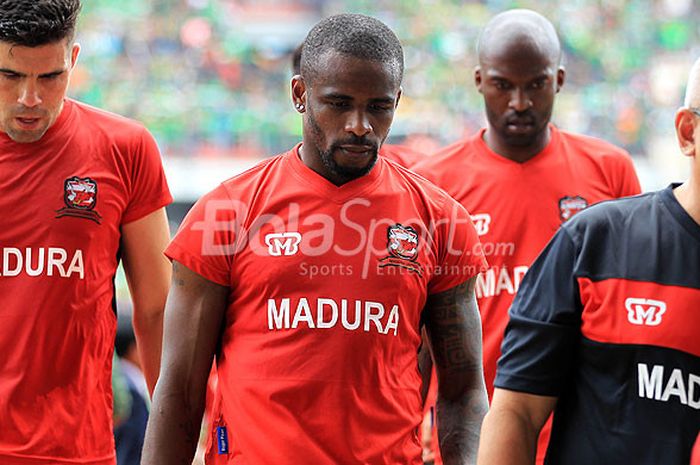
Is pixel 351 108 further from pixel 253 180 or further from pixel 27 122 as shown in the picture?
pixel 27 122

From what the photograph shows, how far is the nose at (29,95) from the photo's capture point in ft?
11.1

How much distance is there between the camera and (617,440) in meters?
2.31

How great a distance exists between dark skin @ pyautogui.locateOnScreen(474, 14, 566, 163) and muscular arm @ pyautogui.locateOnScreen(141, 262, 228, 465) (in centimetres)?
193

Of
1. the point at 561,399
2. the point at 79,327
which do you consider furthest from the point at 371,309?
the point at 79,327

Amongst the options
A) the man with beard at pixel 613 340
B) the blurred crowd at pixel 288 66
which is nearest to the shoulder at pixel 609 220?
the man with beard at pixel 613 340

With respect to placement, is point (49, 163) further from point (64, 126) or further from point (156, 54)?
point (156, 54)

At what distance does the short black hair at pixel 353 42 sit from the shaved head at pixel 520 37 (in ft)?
5.41

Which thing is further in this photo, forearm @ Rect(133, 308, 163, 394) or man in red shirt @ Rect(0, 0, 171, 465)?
forearm @ Rect(133, 308, 163, 394)

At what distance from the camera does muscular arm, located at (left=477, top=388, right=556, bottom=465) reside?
2.38 m

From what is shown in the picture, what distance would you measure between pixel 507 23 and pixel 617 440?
8.56ft

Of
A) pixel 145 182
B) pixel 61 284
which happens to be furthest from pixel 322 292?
pixel 145 182

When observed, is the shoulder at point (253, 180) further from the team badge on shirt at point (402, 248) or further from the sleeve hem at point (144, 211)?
the sleeve hem at point (144, 211)

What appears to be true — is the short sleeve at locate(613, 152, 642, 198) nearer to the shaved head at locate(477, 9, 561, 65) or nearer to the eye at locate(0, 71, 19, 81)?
the shaved head at locate(477, 9, 561, 65)

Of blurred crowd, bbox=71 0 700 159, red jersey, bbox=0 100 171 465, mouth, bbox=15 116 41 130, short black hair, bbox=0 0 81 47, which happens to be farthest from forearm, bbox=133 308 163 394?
blurred crowd, bbox=71 0 700 159
